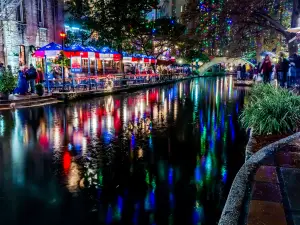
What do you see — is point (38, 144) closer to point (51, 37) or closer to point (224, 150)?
point (224, 150)

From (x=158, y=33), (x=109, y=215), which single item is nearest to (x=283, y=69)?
(x=109, y=215)

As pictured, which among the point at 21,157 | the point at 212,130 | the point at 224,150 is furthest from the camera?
the point at 212,130

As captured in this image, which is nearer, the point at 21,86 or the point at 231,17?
the point at 21,86

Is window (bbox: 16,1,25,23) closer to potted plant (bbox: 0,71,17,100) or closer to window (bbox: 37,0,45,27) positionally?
window (bbox: 37,0,45,27)

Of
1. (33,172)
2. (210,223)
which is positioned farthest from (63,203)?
(210,223)

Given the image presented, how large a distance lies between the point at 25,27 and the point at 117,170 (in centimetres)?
2822

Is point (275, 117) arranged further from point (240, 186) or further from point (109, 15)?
point (109, 15)

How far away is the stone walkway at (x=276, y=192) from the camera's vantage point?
13.7 ft

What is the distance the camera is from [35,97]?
20.5 m

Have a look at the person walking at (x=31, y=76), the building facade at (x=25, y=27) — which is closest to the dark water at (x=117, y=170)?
the person walking at (x=31, y=76)

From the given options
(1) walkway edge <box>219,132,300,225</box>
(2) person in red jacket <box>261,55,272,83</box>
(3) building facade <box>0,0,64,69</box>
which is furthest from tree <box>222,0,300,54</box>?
(1) walkway edge <box>219,132,300,225</box>

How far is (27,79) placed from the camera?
886 inches

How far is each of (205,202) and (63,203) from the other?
2.36 metres

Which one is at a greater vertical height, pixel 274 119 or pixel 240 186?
pixel 274 119
